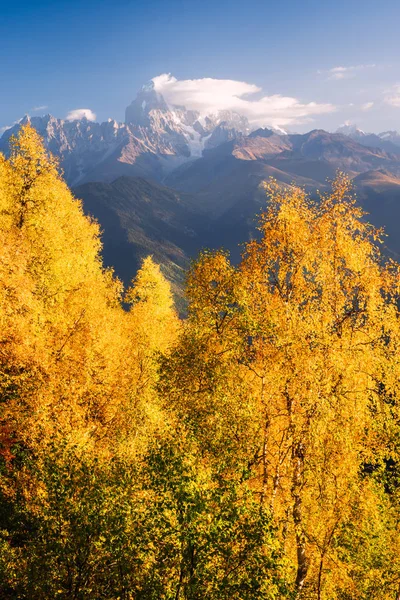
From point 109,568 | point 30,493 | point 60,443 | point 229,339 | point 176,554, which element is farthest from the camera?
point 229,339

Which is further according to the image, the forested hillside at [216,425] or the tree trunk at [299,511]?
the tree trunk at [299,511]

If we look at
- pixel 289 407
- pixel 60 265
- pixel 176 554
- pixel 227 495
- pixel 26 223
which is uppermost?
pixel 26 223

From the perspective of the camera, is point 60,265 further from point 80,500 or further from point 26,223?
point 80,500

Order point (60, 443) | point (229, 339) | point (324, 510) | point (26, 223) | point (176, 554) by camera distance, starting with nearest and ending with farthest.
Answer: point (176, 554) < point (60, 443) < point (324, 510) < point (229, 339) < point (26, 223)

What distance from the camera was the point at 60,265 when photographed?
4741 cm

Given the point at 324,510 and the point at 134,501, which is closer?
the point at 134,501

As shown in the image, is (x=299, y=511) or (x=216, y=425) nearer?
(x=216, y=425)

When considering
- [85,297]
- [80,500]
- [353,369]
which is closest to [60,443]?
[80,500]

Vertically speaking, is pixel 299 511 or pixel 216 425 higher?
pixel 216 425

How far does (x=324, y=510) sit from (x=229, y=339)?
1179 cm

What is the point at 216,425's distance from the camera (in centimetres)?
2170

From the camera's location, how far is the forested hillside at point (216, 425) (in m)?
14.5

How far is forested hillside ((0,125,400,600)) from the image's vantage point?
14.5m

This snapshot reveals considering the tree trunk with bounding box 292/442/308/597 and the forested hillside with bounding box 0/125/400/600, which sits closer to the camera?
the forested hillside with bounding box 0/125/400/600
